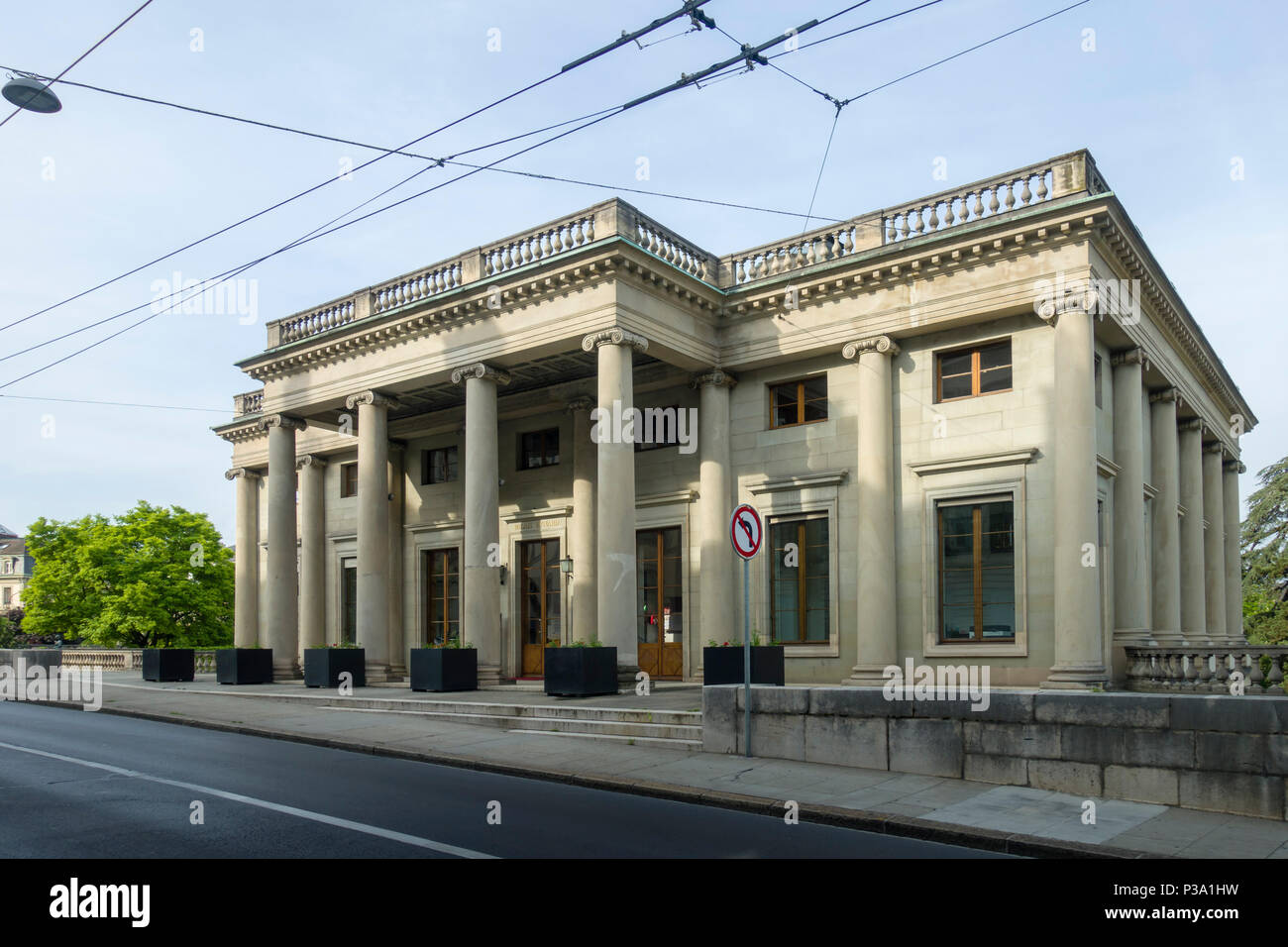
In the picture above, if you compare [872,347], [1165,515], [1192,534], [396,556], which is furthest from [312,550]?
[1192,534]

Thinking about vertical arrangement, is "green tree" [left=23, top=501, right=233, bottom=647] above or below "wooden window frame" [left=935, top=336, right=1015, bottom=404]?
below

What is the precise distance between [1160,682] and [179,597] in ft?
149

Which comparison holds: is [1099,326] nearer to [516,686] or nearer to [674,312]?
[674,312]

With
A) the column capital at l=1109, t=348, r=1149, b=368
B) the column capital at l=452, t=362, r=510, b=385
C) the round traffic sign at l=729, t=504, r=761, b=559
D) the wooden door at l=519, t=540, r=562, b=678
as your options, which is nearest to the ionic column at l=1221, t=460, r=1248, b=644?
the column capital at l=1109, t=348, r=1149, b=368

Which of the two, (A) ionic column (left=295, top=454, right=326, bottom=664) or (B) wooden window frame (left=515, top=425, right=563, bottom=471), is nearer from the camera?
(B) wooden window frame (left=515, top=425, right=563, bottom=471)

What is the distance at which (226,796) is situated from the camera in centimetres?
1073

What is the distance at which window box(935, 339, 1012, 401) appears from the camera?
19875 millimetres

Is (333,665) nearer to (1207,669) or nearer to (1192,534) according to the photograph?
(1207,669)

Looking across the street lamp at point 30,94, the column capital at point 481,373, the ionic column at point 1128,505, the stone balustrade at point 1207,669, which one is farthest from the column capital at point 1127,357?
the street lamp at point 30,94

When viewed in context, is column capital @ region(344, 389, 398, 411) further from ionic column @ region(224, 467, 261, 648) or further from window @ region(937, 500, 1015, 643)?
window @ region(937, 500, 1015, 643)

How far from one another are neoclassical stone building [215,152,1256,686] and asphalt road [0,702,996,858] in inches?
324

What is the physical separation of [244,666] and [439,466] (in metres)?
7.49
